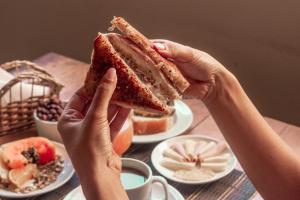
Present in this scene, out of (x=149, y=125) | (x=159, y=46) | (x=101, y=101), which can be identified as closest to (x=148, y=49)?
(x=159, y=46)

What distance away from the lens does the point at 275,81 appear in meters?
2.38

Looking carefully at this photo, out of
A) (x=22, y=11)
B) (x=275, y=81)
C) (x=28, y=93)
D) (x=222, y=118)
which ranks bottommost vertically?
(x=22, y=11)

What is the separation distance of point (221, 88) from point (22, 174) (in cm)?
52

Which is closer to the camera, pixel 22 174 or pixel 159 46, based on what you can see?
pixel 159 46

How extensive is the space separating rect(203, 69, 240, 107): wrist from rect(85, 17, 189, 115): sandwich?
0.29 ft

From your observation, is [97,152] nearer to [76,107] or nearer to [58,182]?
[76,107]

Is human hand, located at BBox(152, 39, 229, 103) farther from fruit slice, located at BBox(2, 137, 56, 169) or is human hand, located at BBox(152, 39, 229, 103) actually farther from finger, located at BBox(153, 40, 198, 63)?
fruit slice, located at BBox(2, 137, 56, 169)

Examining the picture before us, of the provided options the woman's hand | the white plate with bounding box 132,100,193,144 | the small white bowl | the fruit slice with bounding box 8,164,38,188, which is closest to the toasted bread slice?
the white plate with bounding box 132,100,193,144

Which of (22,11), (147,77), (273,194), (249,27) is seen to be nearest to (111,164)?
(147,77)

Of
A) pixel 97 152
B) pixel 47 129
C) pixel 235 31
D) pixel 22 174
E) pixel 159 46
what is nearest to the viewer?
pixel 97 152

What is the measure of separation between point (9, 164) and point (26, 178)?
54 mm

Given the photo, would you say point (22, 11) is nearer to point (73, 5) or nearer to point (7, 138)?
point (73, 5)

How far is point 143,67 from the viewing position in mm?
1240

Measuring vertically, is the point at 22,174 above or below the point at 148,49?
below
